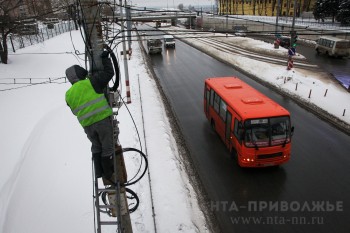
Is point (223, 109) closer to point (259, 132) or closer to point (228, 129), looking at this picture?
point (228, 129)

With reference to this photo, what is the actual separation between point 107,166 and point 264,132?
7.05 meters

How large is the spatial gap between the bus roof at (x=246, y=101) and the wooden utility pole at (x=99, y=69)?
20.6 ft

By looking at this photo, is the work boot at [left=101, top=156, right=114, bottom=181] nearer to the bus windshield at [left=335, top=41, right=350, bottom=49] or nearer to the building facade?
the bus windshield at [left=335, top=41, right=350, bottom=49]

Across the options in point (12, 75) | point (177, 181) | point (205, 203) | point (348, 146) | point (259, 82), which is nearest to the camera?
point (205, 203)

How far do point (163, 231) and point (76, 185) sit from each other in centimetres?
372

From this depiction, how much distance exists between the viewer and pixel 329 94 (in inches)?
750

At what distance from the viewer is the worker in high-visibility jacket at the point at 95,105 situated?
4.50 metres

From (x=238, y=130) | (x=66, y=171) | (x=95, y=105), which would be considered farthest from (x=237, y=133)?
(x=95, y=105)

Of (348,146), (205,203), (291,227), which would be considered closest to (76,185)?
(205,203)

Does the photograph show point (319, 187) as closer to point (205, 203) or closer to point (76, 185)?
point (205, 203)

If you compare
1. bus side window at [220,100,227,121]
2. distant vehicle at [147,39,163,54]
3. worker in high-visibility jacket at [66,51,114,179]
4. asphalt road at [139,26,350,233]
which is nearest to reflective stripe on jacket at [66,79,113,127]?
worker in high-visibility jacket at [66,51,114,179]

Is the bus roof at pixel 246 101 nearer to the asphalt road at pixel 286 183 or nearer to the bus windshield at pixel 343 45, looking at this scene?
the asphalt road at pixel 286 183

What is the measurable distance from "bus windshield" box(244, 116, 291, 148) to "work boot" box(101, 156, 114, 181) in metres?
6.49

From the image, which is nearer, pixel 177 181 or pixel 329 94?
pixel 177 181
